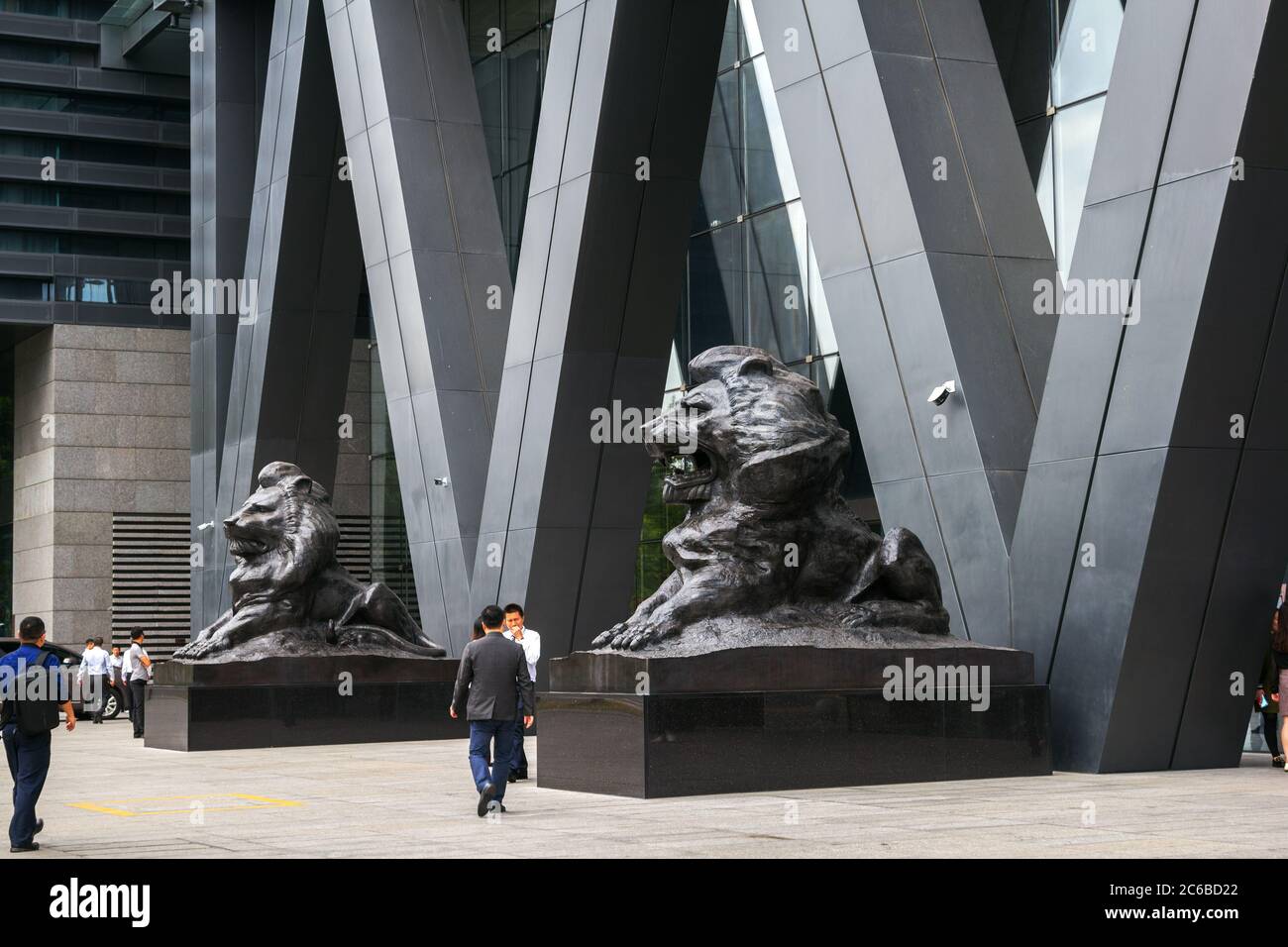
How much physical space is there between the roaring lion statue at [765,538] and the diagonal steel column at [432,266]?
38.7ft

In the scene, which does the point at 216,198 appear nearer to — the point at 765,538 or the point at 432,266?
the point at 432,266

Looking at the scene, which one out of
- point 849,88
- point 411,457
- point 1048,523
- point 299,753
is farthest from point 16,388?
point 1048,523

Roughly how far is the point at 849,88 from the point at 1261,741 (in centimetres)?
835

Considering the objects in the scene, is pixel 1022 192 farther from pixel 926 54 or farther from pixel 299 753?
pixel 299 753

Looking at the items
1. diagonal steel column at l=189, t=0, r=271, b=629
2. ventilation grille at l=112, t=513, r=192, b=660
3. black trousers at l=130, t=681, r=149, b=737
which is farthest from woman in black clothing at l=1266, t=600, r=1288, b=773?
ventilation grille at l=112, t=513, r=192, b=660

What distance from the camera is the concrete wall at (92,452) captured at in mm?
42062

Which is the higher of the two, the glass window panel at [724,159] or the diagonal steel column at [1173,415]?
the glass window panel at [724,159]

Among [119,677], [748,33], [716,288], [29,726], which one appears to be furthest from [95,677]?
[29,726]

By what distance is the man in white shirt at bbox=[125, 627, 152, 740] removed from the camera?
2466cm

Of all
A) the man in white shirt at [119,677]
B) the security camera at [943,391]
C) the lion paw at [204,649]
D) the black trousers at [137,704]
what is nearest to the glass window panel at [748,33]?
the security camera at [943,391]

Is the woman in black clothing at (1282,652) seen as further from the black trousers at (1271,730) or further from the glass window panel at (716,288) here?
the glass window panel at (716,288)

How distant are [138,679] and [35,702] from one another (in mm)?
16288

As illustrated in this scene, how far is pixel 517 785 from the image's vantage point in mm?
13961

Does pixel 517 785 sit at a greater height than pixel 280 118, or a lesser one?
lesser
